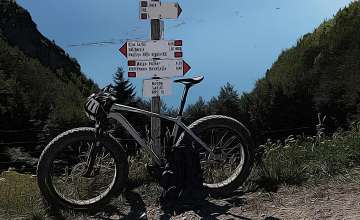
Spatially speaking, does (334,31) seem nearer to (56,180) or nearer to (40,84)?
(40,84)

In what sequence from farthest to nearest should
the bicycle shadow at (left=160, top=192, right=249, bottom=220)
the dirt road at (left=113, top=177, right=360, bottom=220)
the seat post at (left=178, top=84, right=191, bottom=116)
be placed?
the seat post at (left=178, top=84, right=191, bottom=116) < the bicycle shadow at (left=160, top=192, right=249, bottom=220) < the dirt road at (left=113, top=177, right=360, bottom=220)

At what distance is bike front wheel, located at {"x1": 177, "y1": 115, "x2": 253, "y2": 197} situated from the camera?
5.93 metres

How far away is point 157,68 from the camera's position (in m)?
6.38

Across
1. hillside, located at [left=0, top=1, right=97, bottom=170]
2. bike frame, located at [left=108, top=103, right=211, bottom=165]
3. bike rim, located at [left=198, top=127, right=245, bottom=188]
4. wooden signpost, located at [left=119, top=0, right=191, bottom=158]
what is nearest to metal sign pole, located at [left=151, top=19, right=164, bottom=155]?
wooden signpost, located at [left=119, top=0, right=191, bottom=158]

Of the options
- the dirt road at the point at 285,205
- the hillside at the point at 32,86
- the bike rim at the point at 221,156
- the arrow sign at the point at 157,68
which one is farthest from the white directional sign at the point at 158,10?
the hillside at the point at 32,86

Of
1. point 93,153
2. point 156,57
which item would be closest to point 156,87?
point 156,57

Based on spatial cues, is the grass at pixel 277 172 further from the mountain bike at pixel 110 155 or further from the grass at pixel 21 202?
the mountain bike at pixel 110 155

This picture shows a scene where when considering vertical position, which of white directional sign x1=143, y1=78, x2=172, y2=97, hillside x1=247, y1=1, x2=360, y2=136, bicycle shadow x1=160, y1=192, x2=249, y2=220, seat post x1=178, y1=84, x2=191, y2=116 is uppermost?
hillside x1=247, y1=1, x2=360, y2=136

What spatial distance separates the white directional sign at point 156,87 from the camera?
6.36 m

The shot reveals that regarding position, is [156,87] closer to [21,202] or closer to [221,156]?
[221,156]

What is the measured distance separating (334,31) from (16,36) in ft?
172

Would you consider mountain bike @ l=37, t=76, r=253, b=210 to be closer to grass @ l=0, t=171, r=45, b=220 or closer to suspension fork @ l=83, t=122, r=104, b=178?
suspension fork @ l=83, t=122, r=104, b=178

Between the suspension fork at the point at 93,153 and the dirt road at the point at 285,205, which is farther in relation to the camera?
the suspension fork at the point at 93,153

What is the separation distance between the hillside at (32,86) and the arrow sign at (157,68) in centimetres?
1650
